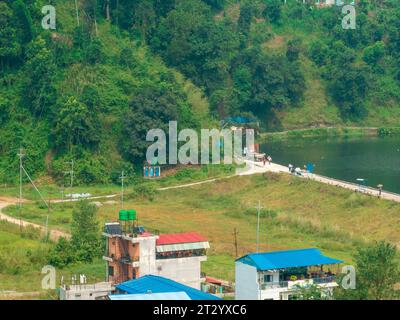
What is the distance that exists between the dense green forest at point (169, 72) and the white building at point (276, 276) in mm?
28113

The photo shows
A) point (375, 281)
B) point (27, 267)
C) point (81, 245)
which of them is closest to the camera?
point (375, 281)

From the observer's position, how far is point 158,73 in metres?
70.4

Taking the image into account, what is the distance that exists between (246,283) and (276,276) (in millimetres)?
1174

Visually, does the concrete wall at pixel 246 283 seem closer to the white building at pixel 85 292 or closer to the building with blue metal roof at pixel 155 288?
the building with blue metal roof at pixel 155 288

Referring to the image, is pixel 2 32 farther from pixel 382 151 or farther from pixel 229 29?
pixel 382 151

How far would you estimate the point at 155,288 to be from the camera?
104ft

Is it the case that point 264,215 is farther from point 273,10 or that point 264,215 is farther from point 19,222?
point 273,10

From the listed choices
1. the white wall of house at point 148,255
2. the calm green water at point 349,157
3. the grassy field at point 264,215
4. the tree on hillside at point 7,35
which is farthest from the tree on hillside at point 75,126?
the white wall of house at point 148,255

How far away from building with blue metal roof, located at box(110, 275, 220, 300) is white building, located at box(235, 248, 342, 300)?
2.47 m

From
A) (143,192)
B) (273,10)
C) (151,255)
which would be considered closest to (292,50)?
(273,10)

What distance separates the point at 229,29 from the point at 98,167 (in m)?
25.3

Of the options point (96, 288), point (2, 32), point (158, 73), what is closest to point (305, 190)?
point (158, 73)

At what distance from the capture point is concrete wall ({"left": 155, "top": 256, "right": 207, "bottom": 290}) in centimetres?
3744

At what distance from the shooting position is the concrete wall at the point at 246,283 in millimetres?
34281
